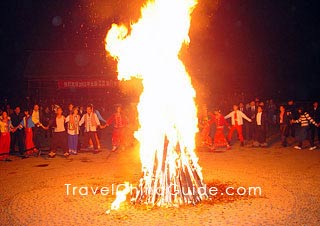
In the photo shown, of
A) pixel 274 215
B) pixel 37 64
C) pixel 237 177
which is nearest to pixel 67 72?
pixel 37 64

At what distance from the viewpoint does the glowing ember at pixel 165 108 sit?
7141mm

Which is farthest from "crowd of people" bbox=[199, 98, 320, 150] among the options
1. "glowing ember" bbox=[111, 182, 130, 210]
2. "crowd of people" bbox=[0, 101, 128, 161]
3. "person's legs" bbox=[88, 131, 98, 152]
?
"glowing ember" bbox=[111, 182, 130, 210]

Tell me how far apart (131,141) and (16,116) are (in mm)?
4839

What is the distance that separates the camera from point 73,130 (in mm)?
13375

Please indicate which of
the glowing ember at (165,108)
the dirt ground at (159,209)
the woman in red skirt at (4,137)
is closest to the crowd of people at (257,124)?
the dirt ground at (159,209)

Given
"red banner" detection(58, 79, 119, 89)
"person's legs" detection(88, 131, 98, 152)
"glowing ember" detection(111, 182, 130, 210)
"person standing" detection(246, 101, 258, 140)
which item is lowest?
"glowing ember" detection(111, 182, 130, 210)

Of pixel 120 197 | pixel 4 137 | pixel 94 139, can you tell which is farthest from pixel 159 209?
pixel 4 137

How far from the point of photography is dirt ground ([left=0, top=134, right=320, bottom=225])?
618 cm

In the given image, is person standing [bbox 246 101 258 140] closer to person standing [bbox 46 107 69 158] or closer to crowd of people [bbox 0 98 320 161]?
crowd of people [bbox 0 98 320 161]

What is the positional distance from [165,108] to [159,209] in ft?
6.75

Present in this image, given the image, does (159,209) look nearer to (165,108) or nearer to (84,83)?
(165,108)

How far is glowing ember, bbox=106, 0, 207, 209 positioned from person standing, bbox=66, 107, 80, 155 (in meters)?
6.17

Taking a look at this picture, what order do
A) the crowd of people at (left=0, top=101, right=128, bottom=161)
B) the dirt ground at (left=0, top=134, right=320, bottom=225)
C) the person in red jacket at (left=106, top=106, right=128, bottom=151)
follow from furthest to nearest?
1. the person in red jacket at (left=106, top=106, right=128, bottom=151)
2. the crowd of people at (left=0, top=101, right=128, bottom=161)
3. the dirt ground at (left=0, top=134, right=320, bottom=225)

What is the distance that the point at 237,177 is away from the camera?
9.20m
